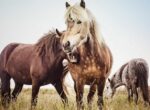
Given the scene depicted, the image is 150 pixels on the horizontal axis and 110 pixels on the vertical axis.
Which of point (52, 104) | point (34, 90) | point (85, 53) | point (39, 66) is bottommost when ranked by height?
point (52, 104)

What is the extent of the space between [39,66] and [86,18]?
542 millimetres

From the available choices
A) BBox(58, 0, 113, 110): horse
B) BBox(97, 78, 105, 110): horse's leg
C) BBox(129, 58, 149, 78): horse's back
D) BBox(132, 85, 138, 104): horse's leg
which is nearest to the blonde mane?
BBox(58, 0, 113, 110): horse

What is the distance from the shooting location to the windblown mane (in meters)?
2.96

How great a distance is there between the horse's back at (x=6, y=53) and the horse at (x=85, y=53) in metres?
0.73

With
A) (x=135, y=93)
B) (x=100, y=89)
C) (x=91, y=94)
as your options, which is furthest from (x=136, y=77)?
(x=100, y=89)

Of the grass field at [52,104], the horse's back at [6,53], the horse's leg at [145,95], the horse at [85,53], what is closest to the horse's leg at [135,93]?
the horse's leg at [145,95]

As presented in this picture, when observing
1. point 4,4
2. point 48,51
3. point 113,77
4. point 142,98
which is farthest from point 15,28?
point 113,77

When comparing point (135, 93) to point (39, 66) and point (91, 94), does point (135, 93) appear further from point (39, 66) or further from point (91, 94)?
point (39, 66)

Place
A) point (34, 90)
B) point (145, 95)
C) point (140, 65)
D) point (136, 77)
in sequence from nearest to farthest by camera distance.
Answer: point (34, 90), point (145, 95), point (140, 65), point (136, 77)

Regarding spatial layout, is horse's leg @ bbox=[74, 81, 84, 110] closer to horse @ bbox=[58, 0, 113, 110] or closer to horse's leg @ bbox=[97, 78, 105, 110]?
horse @ bbox=[58, 0, 113, 110]

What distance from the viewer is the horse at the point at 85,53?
268cm

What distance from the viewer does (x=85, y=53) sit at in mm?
2783

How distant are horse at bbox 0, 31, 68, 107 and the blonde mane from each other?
0.30 metres

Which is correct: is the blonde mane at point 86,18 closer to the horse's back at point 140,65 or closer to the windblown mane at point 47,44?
the windblown mane at point 47,44
